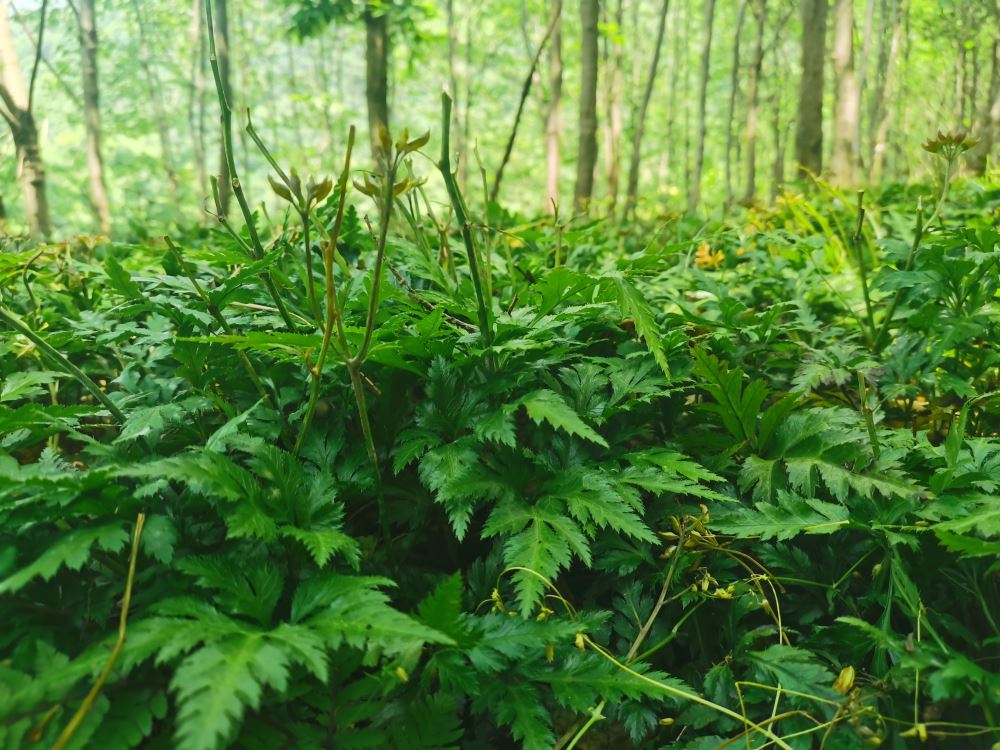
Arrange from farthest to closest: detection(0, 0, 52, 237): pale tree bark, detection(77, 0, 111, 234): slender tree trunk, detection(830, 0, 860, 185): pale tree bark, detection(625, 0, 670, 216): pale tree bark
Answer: detection(77, 0, 111, 234): slender tree trunk, detection(830, 0, 860, 185): pale tree bark, detection(625, 0, 670, 216): pale tree bark, detection(0, 0, 52, 237): pale tree bark

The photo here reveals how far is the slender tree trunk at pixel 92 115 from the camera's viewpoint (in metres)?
8.16

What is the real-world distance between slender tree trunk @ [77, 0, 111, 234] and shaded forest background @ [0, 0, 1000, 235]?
0.09 ft

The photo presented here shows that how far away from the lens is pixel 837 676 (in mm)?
1261

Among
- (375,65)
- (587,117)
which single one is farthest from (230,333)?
(587,117)

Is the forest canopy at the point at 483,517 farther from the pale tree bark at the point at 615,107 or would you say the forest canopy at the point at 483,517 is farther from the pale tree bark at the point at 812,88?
the pale tree bark at the point at 812,88

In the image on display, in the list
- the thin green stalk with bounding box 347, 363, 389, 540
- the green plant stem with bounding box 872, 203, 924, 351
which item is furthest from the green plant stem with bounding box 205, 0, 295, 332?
the green plant stem with bounding box 872, 203, 924, 351

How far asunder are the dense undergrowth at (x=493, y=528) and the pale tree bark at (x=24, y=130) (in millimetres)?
3643

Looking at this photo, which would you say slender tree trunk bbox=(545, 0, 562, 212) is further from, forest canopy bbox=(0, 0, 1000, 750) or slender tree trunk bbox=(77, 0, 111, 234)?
forest canopy bbox=(0, 0, 1000, 750)

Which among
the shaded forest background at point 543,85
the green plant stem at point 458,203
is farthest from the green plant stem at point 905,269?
the green plant stem at point 458,203

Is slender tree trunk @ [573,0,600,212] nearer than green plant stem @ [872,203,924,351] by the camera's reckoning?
No

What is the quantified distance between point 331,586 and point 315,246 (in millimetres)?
1607

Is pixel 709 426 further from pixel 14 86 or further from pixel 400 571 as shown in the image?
pixel 14 86

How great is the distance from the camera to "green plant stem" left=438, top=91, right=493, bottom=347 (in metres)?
1.17

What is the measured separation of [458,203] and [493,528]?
0.70 meters
